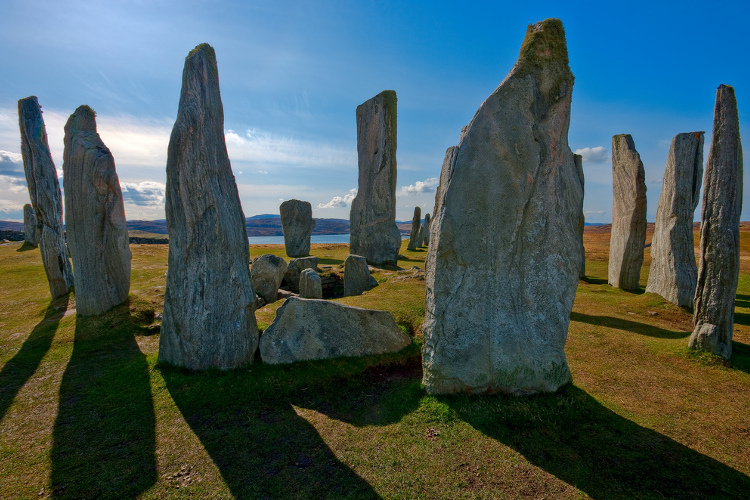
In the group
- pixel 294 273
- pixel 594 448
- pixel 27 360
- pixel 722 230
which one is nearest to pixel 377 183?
pixel 294 273

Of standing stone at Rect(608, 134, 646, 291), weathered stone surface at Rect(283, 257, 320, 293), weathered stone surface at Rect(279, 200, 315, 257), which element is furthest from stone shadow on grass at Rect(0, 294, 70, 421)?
standing stone at Rect(608, 134, 646, 291)

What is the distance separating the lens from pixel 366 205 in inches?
760

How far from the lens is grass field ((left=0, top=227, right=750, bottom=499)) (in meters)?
3.95

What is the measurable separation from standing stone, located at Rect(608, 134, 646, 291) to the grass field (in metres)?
5.47

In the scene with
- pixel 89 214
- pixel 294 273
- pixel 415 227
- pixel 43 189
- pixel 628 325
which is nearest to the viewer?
pixel 628 325

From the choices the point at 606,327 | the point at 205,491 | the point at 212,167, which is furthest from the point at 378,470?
the point at 606,327

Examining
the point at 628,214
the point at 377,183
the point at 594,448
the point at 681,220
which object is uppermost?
the point at 377,183

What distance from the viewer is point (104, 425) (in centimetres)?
504

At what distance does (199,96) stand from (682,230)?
13266 millimetres

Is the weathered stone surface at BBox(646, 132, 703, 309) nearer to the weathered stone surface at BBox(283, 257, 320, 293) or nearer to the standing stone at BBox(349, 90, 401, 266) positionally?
the standing stone at BBox(349, 90, 401, 266)

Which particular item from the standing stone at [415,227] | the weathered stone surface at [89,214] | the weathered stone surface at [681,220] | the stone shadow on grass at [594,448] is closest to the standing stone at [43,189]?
the weathered stone surface at [89,214]

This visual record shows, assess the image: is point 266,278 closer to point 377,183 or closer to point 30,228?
point 377,183

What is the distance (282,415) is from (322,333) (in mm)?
1874

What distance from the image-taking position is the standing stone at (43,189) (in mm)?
11320
